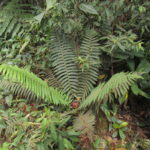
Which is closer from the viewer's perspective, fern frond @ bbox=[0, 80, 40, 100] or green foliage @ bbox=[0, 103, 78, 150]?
green foliage @ bbox=[0, 103, 78, 150]

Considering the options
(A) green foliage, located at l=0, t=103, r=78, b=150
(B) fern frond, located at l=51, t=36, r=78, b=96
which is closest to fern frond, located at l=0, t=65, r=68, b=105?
(A) green foliage, located at l=0, t=103, r=78, b=150

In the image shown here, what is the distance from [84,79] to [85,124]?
70cm

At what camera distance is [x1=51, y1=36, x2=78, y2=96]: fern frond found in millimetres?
2668

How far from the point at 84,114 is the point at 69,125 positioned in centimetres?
20

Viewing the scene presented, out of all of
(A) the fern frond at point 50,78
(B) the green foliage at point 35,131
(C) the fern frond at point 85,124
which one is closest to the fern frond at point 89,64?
(A) the fern frond at point 50,78

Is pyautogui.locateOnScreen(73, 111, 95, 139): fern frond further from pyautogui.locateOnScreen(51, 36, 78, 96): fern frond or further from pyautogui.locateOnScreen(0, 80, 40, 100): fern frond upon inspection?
pyautogui.locateOnScreen(0, 80, 40, 100): fern frond

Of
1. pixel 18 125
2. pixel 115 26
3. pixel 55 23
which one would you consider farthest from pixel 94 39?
pixel 18 125

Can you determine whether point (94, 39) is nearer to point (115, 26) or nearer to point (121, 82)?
point (115, 26)

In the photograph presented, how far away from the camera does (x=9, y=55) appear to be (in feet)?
9.95

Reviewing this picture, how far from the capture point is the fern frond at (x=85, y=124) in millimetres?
2076

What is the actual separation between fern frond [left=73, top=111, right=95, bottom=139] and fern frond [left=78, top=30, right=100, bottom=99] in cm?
40

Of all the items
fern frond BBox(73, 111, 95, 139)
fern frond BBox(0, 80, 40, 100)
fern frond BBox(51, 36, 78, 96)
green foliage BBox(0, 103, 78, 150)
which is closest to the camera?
green foliage BBox(0, 103, 78, 150)

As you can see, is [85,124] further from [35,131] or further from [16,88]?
[16,88]

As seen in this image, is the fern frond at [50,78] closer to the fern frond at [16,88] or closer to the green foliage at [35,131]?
the fern frond at [16,88]
